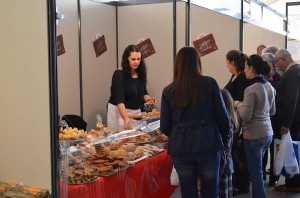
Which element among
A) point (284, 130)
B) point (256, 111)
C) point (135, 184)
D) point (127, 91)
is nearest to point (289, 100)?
point (284, 130)

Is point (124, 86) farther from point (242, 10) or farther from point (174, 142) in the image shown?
point (242, 10)

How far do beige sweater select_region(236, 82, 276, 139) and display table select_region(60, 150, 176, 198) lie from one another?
0.75 metres

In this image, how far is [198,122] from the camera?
91.4 inches

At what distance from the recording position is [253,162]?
133 inches

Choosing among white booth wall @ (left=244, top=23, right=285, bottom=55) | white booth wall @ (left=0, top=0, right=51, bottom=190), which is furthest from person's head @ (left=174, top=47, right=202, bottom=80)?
white booth wall @ (left=244, top=23, right=285, bottom=55)

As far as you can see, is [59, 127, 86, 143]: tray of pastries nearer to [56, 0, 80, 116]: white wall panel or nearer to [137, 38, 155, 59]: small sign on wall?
[56, 0, 80, 116]: white wall panel

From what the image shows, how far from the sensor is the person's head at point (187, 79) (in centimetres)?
231

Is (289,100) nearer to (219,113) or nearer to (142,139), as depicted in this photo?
(142,139)

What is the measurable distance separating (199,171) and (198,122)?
324 mm

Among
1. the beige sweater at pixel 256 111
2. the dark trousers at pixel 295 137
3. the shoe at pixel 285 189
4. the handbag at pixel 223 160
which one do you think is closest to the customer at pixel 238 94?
the beige sweater at pixel 256 111

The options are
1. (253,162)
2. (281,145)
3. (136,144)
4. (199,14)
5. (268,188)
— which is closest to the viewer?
(136,144)

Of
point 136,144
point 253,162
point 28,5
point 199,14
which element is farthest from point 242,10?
point 28,5

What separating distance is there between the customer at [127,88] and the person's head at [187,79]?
3.68 feet

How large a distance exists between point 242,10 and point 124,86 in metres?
1.74
